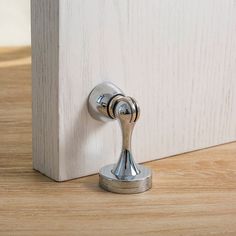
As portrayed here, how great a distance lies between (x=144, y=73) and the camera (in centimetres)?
63

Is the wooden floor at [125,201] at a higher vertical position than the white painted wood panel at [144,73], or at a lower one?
lower

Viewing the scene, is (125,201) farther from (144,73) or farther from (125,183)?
(144,73)

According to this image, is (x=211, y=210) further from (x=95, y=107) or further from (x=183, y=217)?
(x=95, y=107)

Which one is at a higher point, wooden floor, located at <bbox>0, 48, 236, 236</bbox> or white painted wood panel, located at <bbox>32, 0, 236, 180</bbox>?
white painted wood panel, located at <bbox>32, 0, 236, 180</bbox>

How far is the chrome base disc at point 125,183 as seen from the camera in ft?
1.88

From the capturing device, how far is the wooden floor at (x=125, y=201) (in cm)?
50

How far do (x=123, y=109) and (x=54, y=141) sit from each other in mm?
66

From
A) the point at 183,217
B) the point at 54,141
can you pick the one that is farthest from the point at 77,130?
the point at 183,217

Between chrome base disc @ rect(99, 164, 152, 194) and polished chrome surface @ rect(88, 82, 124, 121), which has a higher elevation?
polished chrome surface @ rect(88, 82, 124, 121)

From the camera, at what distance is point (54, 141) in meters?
0.59

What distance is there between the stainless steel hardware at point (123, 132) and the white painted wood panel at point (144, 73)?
11 millimetres

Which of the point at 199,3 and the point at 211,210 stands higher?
the point at 199,3

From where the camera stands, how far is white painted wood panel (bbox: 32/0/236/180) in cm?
58

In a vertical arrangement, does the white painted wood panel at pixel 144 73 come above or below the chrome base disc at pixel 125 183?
above
